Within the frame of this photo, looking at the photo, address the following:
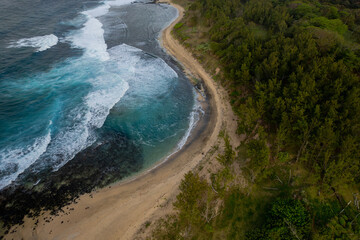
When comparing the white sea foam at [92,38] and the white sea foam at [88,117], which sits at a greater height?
the white sea foam at [92,38]

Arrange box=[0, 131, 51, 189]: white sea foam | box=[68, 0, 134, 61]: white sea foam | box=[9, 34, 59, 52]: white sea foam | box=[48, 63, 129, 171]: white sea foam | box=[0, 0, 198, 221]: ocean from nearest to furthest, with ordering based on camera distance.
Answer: box=[0, 131, 51, 189]: white sea foam < box=[0, 0, 198, 221]: ocean < box=[48, 63, 129, 171]: white sea foam < box=[9, 34, 59, 52]: white sea foam < box=[68, 0, 134, 61]: white sea foam

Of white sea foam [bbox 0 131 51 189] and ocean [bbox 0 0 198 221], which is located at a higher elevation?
ocean [bbox 0 0 198 221]

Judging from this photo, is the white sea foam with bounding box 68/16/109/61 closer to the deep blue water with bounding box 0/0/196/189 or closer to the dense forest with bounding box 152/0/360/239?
the deep blue water with bounding box 0/0/196/189

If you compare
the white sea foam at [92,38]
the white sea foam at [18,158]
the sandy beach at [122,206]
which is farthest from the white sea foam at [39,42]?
the sandy beach at [122,206]

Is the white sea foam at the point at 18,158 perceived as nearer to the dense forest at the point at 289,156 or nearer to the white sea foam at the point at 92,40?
the dense forest at the point at 289,156

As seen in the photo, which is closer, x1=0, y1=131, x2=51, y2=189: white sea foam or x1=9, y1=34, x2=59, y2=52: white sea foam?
x1=0, y1=131, x2=51, y2=189: white sea foam

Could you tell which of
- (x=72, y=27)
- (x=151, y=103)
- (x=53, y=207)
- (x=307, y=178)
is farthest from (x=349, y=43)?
(x=72, y=27)

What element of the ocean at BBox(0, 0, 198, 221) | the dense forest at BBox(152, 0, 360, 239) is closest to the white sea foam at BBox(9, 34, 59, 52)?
the ocean at BBox(0, 0, 198, 221)
